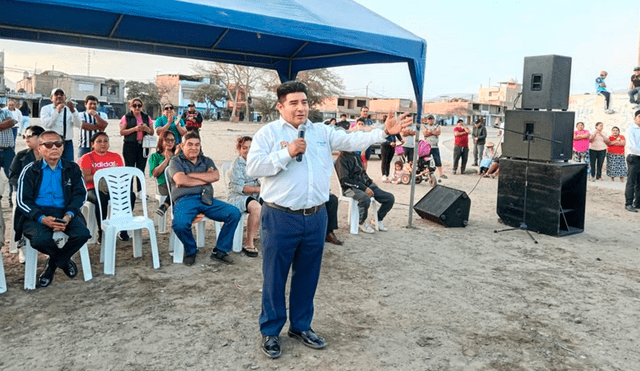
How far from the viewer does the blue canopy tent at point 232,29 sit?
4430 millimetres

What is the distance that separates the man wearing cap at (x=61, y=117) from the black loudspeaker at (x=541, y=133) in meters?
6.11

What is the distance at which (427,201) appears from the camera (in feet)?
25.0

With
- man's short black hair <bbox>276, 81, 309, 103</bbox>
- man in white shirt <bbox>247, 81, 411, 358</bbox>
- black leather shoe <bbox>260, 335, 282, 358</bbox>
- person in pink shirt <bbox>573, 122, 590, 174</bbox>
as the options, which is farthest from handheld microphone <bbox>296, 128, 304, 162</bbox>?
person in pink shirt <bbox>573, 122, 590, 174</bbox>

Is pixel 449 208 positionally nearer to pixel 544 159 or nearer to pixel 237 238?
pixel 544 159

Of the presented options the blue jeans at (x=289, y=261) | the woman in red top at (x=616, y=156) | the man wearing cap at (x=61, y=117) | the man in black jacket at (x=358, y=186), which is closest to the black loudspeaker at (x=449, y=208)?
the man in black jacket at (x=358, y=186)

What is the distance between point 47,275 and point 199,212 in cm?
142

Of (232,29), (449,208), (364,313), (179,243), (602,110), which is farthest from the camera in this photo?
(602,110)

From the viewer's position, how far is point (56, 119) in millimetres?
6625

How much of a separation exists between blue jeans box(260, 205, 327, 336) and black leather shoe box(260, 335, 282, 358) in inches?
1.4

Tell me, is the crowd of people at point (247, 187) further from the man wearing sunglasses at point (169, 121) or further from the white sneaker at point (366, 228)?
the man wearing sunglasses at point (169, 121)

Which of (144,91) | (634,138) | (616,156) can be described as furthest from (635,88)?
(144,91)

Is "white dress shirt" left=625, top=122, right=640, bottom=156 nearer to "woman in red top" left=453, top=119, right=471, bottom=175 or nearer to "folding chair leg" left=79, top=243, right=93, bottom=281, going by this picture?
"woman in red top" left=453, top=119, right=471, bottom=175

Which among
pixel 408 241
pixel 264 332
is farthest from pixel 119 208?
pixel 408 241

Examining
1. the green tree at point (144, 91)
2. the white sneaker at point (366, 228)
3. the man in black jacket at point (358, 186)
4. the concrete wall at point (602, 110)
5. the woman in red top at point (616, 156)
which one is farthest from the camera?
the green tree at point (144, 91)
